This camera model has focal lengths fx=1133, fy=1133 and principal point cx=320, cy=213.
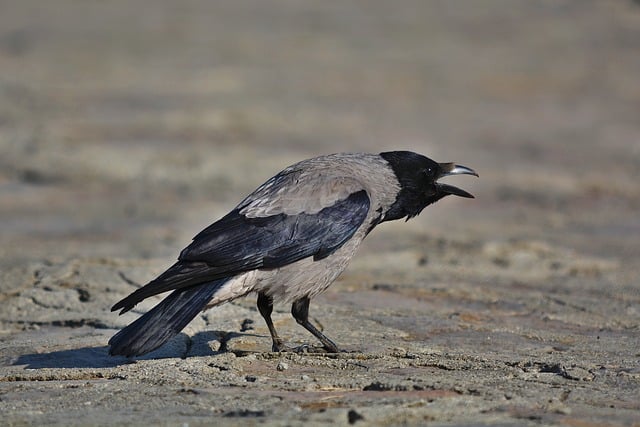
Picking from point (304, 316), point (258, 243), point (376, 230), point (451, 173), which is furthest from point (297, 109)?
point (258, 243)

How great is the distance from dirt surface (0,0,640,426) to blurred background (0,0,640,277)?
0.16 ft

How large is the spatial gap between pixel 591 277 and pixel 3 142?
6919 millimetres

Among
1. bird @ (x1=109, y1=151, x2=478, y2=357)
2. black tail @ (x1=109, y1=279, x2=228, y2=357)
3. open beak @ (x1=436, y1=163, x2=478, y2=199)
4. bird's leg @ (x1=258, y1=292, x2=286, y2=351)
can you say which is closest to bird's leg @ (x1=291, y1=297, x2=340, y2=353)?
bird @ (x1=109, y1=151, x2=478, y2=357)

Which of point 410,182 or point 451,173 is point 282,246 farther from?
point 451,173

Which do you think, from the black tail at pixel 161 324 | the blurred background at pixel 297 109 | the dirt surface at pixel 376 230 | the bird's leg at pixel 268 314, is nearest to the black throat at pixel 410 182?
the dirt surface at pixel 376 230

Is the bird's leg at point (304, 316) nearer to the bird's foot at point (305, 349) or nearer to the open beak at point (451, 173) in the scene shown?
the bird's foot at point (305, 349)

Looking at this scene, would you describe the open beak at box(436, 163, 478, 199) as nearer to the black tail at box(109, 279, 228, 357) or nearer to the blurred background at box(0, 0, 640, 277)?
the black tail at box(109, 279, 228, 357)

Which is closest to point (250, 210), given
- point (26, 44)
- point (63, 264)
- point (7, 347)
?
point (7, 347)

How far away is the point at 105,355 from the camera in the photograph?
5.61 m

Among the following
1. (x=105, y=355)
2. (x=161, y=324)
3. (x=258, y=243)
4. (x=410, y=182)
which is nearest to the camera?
(x=161, y=324)

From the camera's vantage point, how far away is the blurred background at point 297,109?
419 inches

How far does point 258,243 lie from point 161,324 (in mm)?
647

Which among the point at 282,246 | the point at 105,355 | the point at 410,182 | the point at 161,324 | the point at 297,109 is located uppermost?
the point at 297,109

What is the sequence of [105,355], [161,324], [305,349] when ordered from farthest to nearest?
1. [305,349]
2. [105,355]
3. [161,324]
